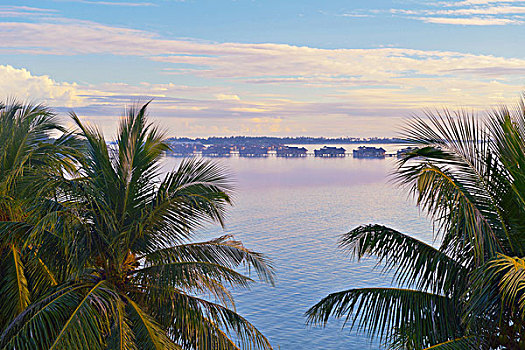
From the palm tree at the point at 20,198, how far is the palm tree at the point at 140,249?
0.70m

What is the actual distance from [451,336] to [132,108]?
762 cm

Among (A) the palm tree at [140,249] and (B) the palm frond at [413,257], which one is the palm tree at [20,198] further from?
(B) the palm frond at [413,257]

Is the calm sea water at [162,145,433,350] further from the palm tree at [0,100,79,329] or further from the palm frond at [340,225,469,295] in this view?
the palm tree at [0,100,79,329]

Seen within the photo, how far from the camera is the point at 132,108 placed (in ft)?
39.1

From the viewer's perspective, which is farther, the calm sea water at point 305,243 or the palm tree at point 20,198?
the calm sea water at point 305,243

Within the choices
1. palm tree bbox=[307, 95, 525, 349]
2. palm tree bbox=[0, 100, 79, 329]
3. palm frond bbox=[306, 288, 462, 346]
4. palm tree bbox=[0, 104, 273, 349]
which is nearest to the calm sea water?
palm tree bbox=[307, 95, 525, 349]

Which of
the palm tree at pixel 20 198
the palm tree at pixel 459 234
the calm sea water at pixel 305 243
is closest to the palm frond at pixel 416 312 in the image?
the palm tree at pixel 459 234

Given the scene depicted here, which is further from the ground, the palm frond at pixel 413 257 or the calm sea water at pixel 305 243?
the palm frond at pixel 413 257

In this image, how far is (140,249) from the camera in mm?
11195

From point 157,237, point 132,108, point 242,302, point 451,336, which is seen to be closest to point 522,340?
point 451,336

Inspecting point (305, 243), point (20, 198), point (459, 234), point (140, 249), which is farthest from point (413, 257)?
point (305, 243)

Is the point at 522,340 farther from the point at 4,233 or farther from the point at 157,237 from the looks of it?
the point at 4,233

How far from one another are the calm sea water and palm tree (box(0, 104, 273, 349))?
412 centimetres

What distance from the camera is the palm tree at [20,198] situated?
36.5 ft
